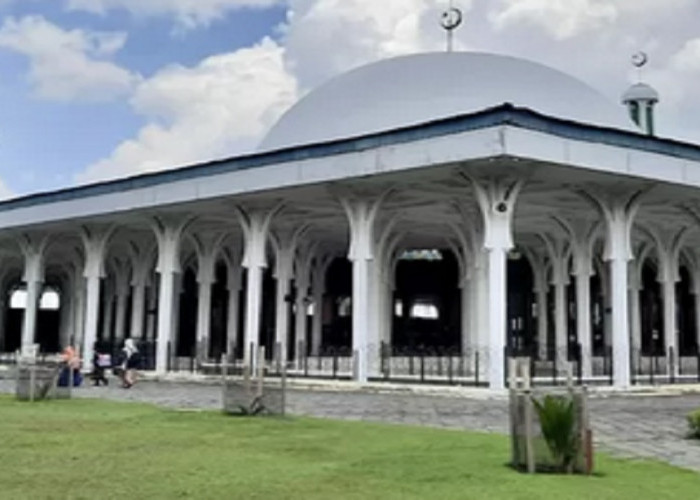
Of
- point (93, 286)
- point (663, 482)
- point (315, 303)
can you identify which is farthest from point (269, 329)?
point (663, 482)

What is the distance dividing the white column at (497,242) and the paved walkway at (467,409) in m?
1.07

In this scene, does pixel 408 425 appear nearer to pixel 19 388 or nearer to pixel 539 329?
pixel 19 388

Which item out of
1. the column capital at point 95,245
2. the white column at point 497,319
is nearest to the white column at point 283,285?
the column capital at point 95,245

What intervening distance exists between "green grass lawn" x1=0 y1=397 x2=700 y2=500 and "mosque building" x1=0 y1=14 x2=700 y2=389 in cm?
432

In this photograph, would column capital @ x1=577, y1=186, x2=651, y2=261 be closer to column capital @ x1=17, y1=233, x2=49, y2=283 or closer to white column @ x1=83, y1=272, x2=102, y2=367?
white column @ x1=83, y1=272, x2=102, y2=367

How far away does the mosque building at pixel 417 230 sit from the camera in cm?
1828

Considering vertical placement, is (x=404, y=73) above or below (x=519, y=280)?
above

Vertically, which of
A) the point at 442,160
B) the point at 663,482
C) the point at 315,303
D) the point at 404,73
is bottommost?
the point at 663,482

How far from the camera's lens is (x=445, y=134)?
1745 centimetres

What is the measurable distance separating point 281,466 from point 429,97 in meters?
20.1

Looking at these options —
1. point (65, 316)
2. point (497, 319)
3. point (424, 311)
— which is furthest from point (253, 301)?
point (65, 316)

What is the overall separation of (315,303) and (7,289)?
24067 mm

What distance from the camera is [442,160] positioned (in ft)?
57.0

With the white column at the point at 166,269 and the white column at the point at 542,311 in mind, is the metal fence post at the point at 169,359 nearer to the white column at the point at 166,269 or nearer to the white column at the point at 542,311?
the white column at the point at 166,269
